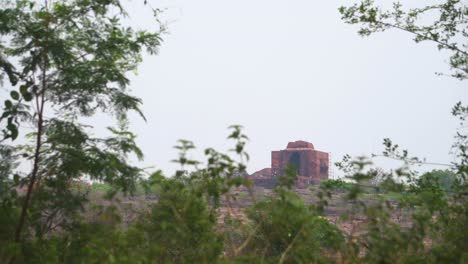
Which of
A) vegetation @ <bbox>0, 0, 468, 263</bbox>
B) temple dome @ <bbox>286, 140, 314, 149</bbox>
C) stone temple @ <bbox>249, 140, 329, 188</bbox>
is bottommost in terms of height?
vegetation @ <bbox>0, 0, 468, 263</bbox>

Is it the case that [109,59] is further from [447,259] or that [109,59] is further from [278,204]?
[447,259]

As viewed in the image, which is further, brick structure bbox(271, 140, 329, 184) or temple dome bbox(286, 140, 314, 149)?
temple dome bbox(286, 140, 314, 149)

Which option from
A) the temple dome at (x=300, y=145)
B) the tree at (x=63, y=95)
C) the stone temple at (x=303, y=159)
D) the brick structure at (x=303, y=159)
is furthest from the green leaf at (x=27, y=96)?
the temple dome at (x=300, y=145)

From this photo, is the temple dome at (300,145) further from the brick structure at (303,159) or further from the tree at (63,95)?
A: the tree at (63,95)

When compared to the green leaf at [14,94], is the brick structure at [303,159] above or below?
above

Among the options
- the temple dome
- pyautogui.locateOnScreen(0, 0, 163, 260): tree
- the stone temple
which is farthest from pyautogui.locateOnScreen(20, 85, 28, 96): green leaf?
the temple dome

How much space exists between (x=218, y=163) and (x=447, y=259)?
7.61 ft

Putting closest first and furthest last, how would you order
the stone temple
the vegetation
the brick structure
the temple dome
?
the vegetation
the stone temple
the brick structure
the temple dome

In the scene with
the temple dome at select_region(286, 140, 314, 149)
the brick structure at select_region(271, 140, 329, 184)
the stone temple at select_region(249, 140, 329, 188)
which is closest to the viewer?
the stone temple at select_region(249, 140, 329, 188)

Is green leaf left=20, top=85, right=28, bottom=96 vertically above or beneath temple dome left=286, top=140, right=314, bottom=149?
beneath

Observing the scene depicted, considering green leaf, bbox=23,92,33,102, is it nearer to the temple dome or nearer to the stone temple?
the stone temple

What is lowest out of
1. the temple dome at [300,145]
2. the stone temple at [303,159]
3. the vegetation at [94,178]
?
the vegetation at [94,178]

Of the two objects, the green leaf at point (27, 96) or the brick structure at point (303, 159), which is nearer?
the green leaf at point (27, 96)

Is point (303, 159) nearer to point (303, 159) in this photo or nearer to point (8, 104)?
point (303, 159)
